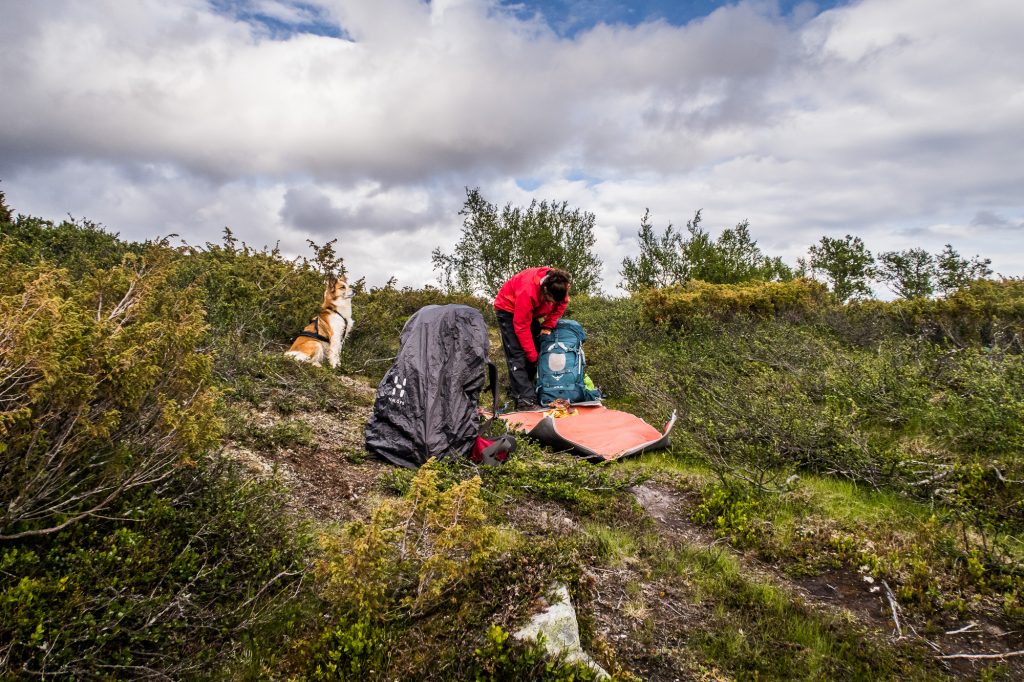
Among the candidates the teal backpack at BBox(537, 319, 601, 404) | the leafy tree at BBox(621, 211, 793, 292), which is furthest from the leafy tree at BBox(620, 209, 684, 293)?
the teal backpack at BBox(537, 319, 601, 404)

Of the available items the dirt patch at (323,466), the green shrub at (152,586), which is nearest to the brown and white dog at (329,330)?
the dirt patch at (323,466)

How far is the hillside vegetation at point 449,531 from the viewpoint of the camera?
1.98 metres

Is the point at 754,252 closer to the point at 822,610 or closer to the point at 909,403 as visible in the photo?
the point at 909,403

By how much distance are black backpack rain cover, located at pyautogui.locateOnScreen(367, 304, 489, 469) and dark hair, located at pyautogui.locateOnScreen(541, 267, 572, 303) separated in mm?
1797

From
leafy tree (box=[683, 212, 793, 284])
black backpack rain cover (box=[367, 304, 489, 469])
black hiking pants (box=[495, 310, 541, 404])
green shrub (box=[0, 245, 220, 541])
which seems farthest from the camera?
leafy tree (box=[683, 212, 793, 284])

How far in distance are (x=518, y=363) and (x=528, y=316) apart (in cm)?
64

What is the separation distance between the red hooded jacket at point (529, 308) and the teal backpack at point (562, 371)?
0.16m

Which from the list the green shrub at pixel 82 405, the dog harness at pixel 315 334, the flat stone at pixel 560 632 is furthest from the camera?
the dog harness at pixel 315 334

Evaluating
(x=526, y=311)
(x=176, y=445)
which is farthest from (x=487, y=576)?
(x=526, y=311)

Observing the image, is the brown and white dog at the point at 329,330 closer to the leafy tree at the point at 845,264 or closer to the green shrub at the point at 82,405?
the green shrub at the point at 82,405

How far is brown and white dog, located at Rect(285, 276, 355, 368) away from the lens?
275 inches

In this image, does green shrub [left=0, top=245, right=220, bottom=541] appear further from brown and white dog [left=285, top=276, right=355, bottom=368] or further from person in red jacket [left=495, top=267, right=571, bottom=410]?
person in red jacket [left=495, top=267, right=571, bottom=410]

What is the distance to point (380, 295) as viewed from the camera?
35.1ft

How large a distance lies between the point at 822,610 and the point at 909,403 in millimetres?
3198
